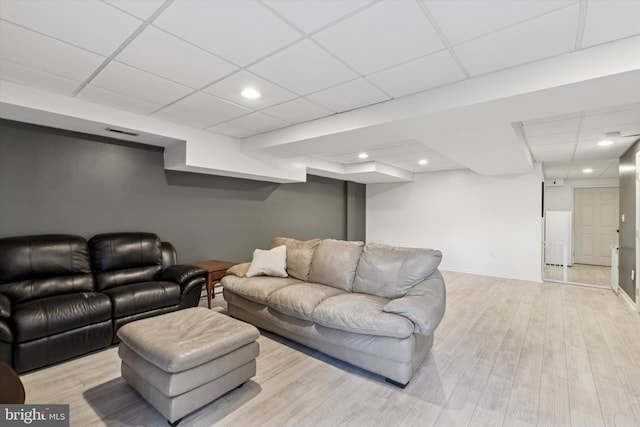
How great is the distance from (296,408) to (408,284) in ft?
4.63

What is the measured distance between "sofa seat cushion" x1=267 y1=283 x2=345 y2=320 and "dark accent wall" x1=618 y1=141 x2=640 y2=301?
14.5 feet

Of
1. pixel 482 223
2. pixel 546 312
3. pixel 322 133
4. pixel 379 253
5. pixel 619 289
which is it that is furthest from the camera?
pixel 482 223

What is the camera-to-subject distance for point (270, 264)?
12.1 feet

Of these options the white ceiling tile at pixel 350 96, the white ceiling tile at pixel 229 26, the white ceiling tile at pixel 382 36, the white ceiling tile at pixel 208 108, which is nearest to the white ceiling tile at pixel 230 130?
the white ceiling tile at pixel 208 108

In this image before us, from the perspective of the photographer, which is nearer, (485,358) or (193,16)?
(193,16)

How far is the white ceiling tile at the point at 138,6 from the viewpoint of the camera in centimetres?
155

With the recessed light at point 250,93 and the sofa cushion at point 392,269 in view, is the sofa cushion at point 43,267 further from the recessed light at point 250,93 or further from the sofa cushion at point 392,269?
the sofa cushion at point 392,269

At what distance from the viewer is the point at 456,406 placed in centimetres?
205

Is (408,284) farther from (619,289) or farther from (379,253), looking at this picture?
(619,289)

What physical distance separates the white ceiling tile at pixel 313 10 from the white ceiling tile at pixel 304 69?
21cm

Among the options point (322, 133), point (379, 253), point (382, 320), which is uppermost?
point (322, 133)

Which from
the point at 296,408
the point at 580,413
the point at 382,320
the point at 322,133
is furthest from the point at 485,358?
the point at 322,133

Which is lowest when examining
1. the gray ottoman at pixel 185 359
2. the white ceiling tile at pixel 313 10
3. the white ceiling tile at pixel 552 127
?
the gray ottoman at pixel 185 359

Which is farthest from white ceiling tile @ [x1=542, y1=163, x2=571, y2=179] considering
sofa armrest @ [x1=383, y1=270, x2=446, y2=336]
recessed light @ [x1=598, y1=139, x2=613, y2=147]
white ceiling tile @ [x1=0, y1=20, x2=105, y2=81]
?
white ceiling tile @ [x1=0, y1=20, x2=105, y2=81]
